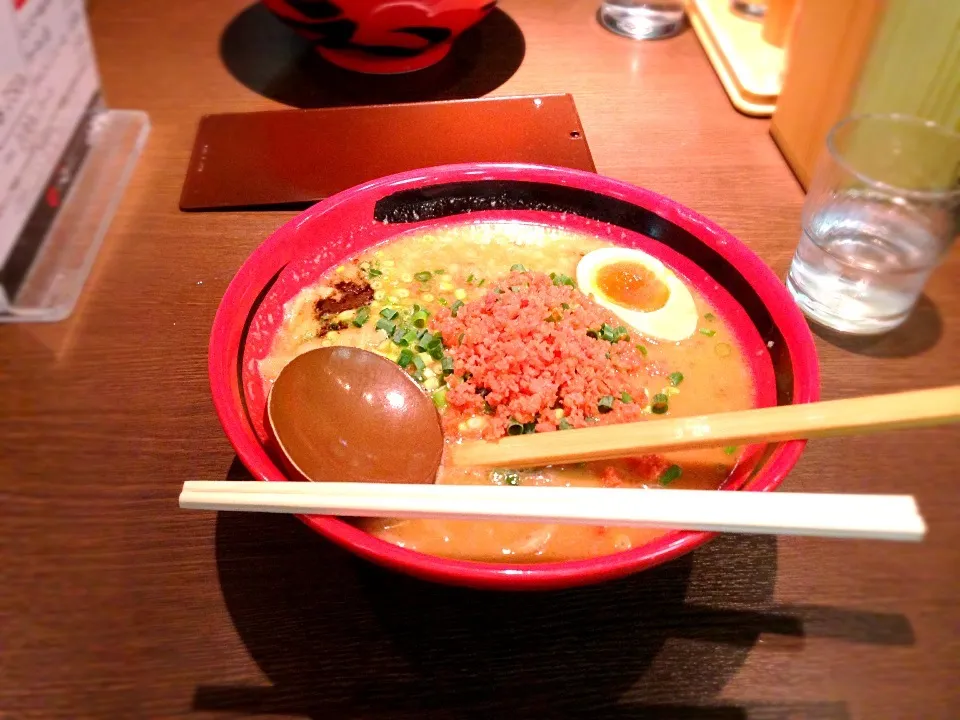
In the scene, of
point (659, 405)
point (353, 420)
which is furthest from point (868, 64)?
point (353, 420)

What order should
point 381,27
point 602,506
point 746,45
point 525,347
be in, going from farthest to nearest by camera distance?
point 746,45, point 381,27, point 525,347, point 602,506

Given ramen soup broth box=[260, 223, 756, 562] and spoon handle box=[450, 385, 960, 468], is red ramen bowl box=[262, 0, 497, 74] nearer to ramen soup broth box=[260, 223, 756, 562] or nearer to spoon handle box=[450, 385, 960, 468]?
ramen soup broth box=[260, 223, 756, 562]

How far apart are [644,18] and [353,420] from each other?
5.23 ft

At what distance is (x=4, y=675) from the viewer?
79cm

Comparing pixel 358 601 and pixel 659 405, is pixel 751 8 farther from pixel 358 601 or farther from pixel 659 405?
pixel 358 601

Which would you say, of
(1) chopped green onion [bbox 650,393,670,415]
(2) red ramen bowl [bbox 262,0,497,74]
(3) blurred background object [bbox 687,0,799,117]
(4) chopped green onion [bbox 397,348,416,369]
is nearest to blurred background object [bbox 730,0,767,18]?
(3) blurred background object [bbox 687,0,799,117]

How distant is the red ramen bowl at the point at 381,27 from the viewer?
152cm

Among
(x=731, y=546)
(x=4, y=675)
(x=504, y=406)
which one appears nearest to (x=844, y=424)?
(x=731, y=546)

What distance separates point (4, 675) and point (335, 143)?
3.52 ft

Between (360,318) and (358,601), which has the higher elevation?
(360,318)

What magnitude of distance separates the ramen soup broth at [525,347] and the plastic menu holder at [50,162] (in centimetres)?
53

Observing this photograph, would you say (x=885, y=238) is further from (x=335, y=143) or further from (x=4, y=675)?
(x=4, y=675)

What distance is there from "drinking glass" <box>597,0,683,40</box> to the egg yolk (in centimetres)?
109

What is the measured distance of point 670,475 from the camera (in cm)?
88
